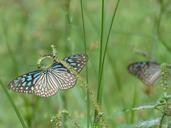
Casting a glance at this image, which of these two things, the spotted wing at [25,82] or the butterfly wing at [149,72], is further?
the butterfly wing at [149,72]

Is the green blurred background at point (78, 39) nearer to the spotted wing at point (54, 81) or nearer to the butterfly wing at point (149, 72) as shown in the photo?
the butterfly wing at point (149, 72)

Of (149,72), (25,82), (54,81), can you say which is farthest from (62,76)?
(149,72)

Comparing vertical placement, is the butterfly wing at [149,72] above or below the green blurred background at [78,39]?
below

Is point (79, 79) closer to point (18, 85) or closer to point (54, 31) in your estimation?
point (18, 85)

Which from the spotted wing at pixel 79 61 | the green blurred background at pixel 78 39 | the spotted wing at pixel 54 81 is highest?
the green blurred background at pixel 78 39

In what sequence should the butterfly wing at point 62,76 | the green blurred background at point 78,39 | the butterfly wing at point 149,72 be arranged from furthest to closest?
the green blurred background at point 78,39
the butterfly wing at point 149,72
the butterfly wing at point 62,76

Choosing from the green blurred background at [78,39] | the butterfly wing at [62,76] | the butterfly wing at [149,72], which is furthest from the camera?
the green blurred background at [78,39]

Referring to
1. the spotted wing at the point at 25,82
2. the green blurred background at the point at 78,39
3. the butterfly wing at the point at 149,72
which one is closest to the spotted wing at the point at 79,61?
the spotted wing at the point at 25,82

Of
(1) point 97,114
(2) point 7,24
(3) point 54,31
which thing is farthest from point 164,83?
(2) point 7,24

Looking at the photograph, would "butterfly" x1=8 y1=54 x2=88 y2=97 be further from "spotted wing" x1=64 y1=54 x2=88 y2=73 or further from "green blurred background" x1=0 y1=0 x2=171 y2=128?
"green blurred background" x1=0 y1=0 x2=171 y2=128
